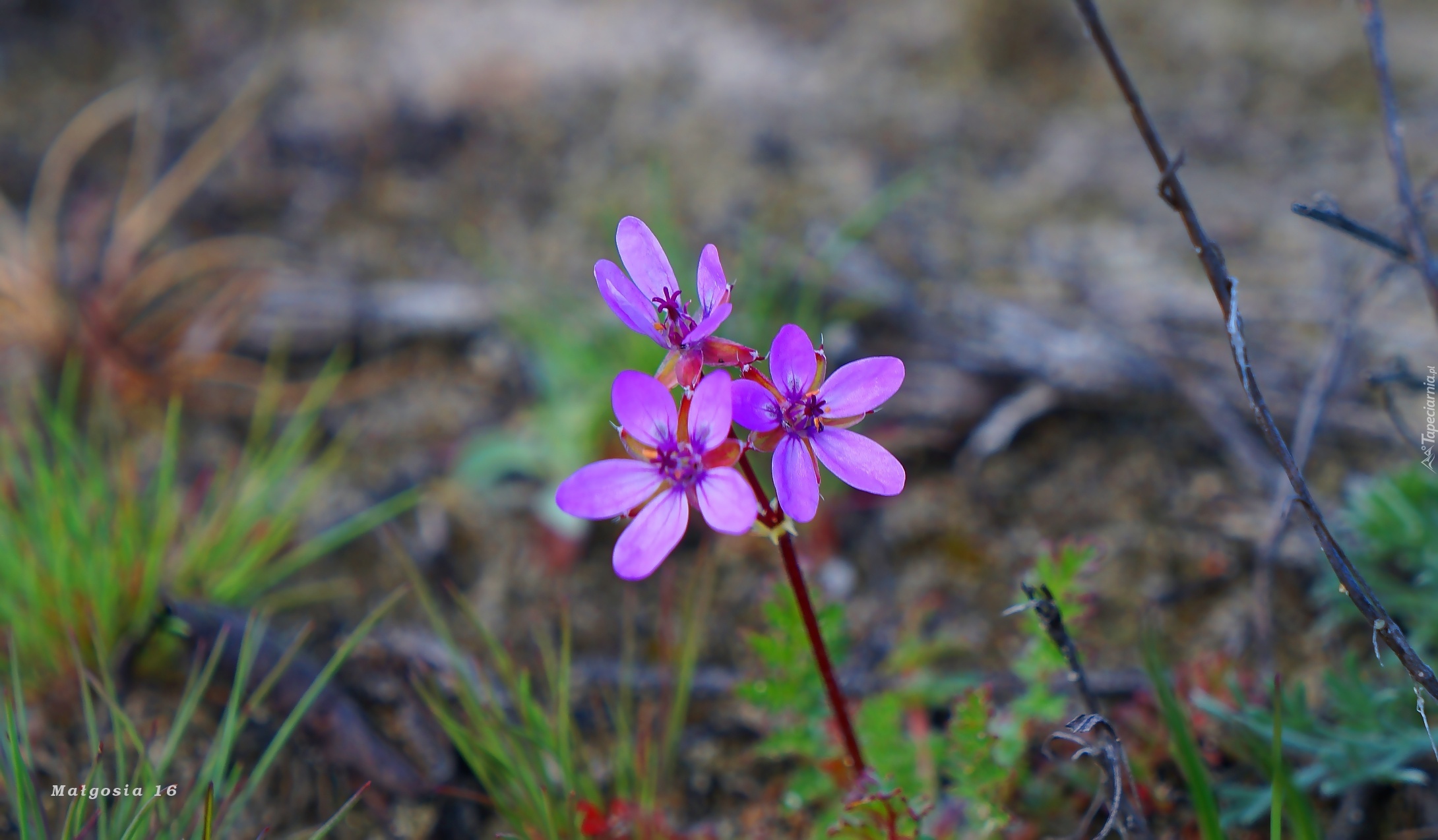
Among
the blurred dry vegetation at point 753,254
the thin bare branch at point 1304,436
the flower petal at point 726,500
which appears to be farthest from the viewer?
the blurred dry vegetation at point 753,254

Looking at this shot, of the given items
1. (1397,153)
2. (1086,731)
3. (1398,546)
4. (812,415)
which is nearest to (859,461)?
(812,415)

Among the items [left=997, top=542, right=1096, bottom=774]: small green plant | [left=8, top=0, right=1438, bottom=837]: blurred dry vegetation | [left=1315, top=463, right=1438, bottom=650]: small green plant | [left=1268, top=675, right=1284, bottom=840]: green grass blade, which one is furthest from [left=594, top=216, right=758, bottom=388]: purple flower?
[left=1315, top=463, right=1438, bottom=650]: small green plant

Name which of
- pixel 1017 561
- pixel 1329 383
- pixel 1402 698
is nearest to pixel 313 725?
pixel 1017 561

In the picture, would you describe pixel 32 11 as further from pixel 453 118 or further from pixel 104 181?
pixel 453 118

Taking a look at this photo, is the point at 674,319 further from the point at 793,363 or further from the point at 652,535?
the point at 652,535

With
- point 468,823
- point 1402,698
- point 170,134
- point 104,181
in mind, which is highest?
point 170,134

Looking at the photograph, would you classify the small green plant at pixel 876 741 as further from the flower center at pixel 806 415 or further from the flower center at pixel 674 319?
the flower center at pixel 674 319

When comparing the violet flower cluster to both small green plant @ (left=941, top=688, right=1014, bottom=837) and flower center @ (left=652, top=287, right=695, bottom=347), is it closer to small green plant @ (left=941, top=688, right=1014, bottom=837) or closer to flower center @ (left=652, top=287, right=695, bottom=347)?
flower center @ (left=652, top=287, right=695, bottom=347)

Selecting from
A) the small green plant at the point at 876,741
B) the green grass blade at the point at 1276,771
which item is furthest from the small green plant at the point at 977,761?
the green grass blade at the point at 1276,771
